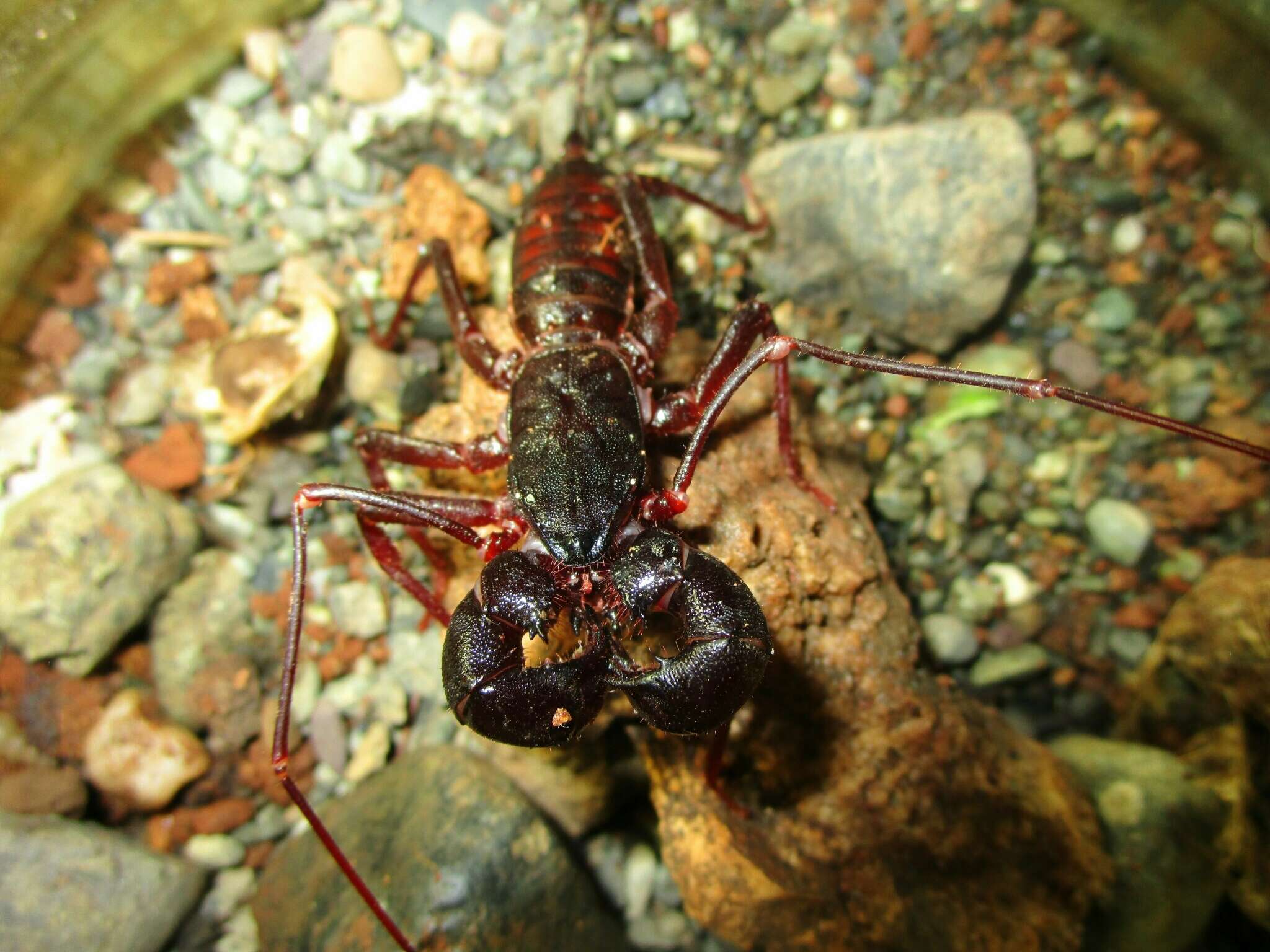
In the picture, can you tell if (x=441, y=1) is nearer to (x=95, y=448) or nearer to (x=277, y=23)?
(x=277, y=23)

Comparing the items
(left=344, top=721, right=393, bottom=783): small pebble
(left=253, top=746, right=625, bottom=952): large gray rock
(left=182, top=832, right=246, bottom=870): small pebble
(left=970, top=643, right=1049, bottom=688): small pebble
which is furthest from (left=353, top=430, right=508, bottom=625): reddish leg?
(left=970, top=643, right=1049, bottom=688): small pebble

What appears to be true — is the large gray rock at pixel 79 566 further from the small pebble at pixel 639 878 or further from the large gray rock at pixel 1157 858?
the large gray rock at pixel 1157 858

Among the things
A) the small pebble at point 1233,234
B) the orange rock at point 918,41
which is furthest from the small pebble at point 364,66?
the small pebble at point 1233,234

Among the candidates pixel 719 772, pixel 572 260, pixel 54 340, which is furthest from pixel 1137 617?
pixel 54 340

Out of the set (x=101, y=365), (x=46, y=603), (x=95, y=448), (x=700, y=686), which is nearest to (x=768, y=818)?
(x=700, y=686)

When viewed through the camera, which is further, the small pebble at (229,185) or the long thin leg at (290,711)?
the small pebble at (229,185)

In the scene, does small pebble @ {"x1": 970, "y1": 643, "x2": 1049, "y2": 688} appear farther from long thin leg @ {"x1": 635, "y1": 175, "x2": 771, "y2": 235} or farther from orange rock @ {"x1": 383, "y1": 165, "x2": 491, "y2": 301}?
orange rock @ {"x1": 383, "y1": 165, "x2": 491, "y2": 301}
